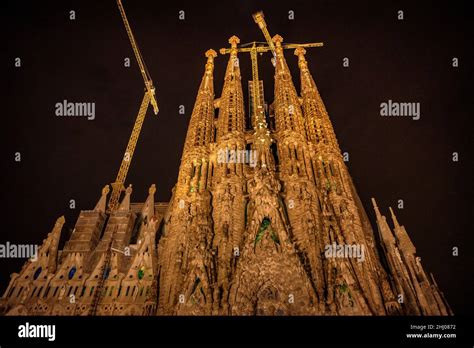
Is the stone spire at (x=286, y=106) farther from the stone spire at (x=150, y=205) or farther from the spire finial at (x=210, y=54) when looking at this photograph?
the stone spire at (x=150, y=205)

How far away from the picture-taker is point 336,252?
23.8 metres

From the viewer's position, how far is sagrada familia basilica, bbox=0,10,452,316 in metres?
22.4

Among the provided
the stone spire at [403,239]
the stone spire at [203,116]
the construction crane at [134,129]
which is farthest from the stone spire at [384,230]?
the construction crane at [134,129]

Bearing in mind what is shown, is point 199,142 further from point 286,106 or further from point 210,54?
point 210,54

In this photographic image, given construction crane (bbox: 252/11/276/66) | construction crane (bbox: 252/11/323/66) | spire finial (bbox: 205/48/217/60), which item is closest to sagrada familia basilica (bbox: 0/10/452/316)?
spire finial (bbox: 205/48/217/60)

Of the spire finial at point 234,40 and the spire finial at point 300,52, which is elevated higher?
the spire finial at point 234,40

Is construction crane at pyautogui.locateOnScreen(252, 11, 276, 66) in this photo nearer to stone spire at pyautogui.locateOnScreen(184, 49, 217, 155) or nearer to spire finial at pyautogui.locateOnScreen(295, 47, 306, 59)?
spire finial at pyautogui.locateOnScreen(295, 47, 306, 59)

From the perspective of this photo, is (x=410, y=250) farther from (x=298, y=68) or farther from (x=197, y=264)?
(x=298, y=68)

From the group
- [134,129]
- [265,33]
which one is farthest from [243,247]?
[265,33]

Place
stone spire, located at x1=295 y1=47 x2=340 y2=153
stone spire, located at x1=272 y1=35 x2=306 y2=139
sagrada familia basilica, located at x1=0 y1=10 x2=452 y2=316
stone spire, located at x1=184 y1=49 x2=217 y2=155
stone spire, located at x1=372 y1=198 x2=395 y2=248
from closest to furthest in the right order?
1. sagrada familia basilica, located at x1=0 y1=10 x2=452 y2=316
2. stone spire, located at x1=372 y1=198 x2=395 y2=248
3. stone spire, located at x1=295 y1=47 x2=340 y2=153
4. stone spire, located at x1=272 y1=35 x2=306 y2=139
5. stone spire, located at x1=184 y1=49 x2=217 y2=155

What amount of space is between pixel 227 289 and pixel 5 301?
15639mm

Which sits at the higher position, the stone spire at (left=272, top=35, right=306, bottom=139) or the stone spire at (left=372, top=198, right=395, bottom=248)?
the stone spire at (left=272, top=35, right=306, bottom=139)

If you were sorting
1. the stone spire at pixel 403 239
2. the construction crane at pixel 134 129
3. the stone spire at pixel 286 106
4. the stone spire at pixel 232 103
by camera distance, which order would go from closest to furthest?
1. the stone spire at pixel 403 239
2. the stone spire at pixel 286 106
3. the stone spire at pixel 232 103
4. the construction crane at pixel 134 129

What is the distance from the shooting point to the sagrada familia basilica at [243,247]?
73.5ft
